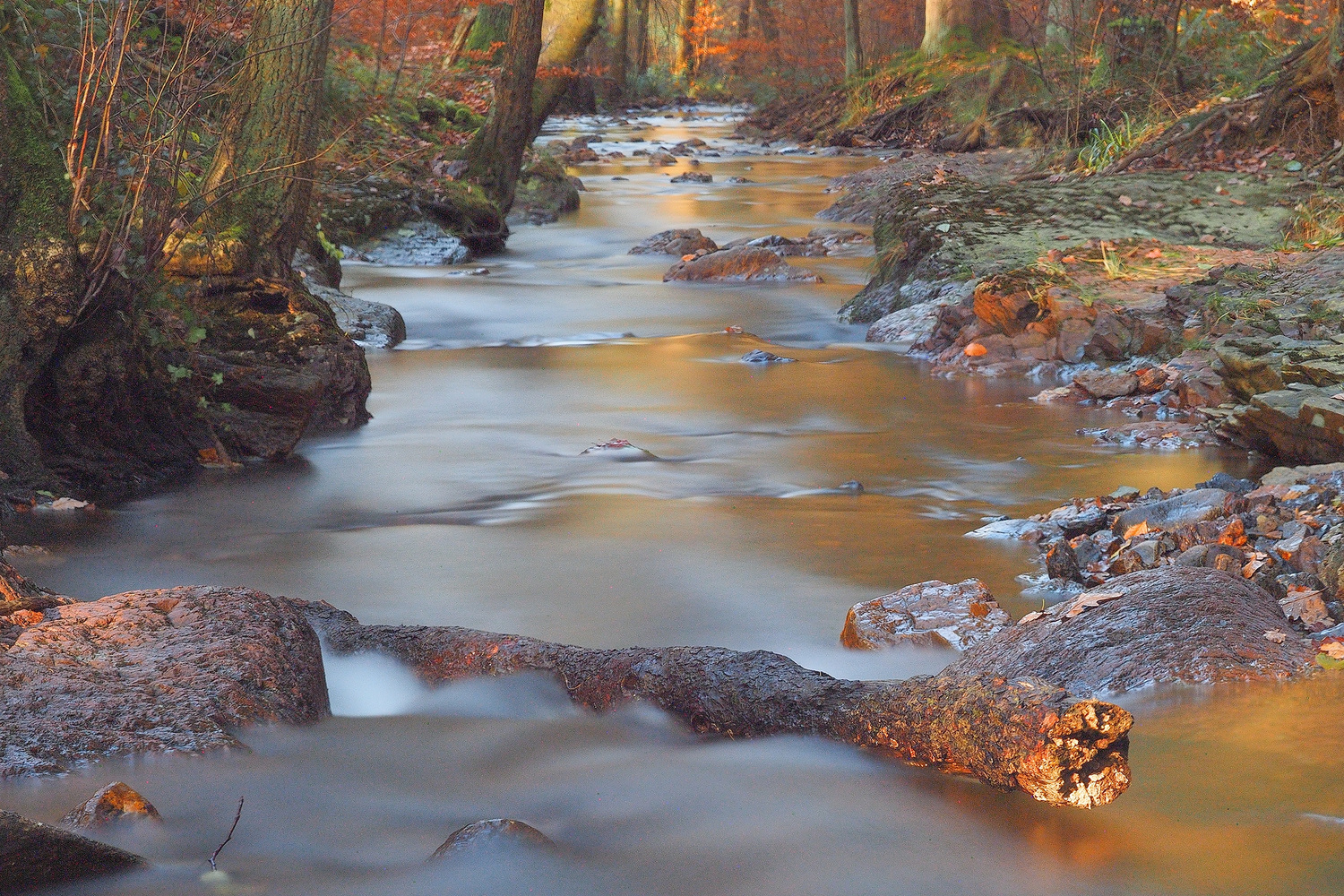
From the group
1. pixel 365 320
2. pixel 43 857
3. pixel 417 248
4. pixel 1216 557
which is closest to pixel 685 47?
pixel 417 248

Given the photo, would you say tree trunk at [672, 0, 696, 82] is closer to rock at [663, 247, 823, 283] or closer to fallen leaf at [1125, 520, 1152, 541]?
rock at [663, 247, 823, 283]

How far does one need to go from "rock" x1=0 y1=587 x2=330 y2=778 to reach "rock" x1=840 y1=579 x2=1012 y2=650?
5.71ft

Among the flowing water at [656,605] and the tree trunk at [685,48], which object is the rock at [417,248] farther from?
the tree trunk at [685,48]

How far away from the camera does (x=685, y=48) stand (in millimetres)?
51219

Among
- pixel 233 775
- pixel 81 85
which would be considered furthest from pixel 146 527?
pixel 233 775

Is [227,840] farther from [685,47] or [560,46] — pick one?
[685,47]

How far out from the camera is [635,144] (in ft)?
99.5

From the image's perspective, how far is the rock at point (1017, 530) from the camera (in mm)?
5293

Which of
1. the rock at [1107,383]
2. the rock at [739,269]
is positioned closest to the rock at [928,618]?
the rock at [1107,383]

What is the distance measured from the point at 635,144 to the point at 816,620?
26.8 meters

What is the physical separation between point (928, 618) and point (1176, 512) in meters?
1.26

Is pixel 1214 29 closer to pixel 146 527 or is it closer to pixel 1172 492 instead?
pixel 1172 492

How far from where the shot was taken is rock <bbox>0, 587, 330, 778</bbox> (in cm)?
295

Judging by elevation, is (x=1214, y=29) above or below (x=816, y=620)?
above
